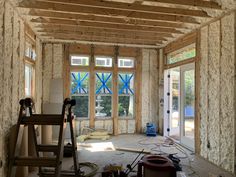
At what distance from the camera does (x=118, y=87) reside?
6953 mm

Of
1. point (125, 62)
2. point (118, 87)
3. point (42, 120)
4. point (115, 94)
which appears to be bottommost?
point (42, 120)

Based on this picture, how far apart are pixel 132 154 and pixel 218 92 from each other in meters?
2.41

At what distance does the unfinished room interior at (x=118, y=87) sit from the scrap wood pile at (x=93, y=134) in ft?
0.11

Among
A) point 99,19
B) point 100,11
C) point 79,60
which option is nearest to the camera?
point 100,11

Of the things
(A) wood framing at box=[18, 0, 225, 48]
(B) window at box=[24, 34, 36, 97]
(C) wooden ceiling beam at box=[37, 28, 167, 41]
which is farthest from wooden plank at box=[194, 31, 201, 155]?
(B) window at box=[24, 34, 36, 97]

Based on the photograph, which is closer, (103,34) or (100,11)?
(100,11)

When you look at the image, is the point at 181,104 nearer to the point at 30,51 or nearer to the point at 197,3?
the point at 197,3

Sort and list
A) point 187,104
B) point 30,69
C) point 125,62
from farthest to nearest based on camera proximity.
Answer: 1. point 125,62
2. point 187,104
3. point 30,69

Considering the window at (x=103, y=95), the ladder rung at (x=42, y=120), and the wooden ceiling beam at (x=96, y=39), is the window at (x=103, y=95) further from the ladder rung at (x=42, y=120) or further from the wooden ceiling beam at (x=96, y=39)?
the ladder rung at (x=42, y=120)

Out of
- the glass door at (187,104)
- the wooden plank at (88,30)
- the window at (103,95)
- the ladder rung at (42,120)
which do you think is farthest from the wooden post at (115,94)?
the ladder rung at (42,120)

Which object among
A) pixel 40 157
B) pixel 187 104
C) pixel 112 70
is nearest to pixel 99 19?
pixel 112 70

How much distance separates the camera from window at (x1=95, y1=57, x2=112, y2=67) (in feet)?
22.3

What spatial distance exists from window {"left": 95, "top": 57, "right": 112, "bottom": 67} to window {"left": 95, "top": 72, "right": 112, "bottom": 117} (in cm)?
31

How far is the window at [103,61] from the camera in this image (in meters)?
6.79
